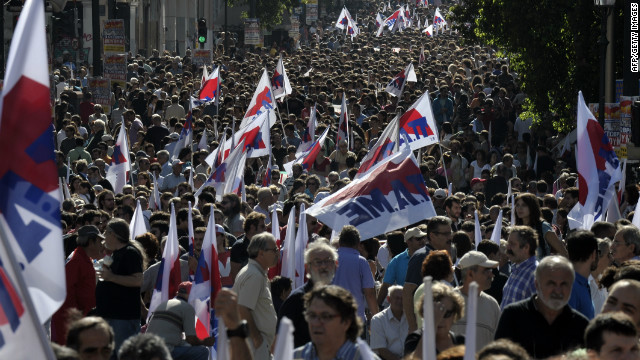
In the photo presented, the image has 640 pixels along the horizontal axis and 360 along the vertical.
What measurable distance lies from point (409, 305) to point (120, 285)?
192cm

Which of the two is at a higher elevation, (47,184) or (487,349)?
(47,184)

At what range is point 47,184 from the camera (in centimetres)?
569

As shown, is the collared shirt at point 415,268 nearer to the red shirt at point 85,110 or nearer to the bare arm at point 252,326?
the bare arm at point 252,326

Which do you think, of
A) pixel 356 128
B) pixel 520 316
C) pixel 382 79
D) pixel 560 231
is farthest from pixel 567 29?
pixel 520 316

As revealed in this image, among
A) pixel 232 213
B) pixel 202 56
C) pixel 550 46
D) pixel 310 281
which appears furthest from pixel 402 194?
pixel 202 56

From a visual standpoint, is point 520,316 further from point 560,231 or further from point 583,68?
point 583,68

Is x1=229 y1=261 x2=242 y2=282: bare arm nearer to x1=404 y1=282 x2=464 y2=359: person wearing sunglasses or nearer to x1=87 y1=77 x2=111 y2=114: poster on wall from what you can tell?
x1=404 y1=282 x2=464 y2=359: person wearing sunglasses

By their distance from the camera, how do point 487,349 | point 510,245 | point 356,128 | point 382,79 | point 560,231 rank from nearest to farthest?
point 487,349
point 510,245
point 560,231
point 356,128
point 382,79

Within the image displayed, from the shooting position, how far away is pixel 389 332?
342 inches

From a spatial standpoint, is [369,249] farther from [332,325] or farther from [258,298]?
[332,325]

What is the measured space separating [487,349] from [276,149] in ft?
49.1

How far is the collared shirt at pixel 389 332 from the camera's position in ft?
28.5

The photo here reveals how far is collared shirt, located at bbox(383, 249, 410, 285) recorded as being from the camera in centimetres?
1002

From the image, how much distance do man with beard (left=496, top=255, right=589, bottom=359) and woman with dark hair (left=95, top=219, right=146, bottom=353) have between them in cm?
308
